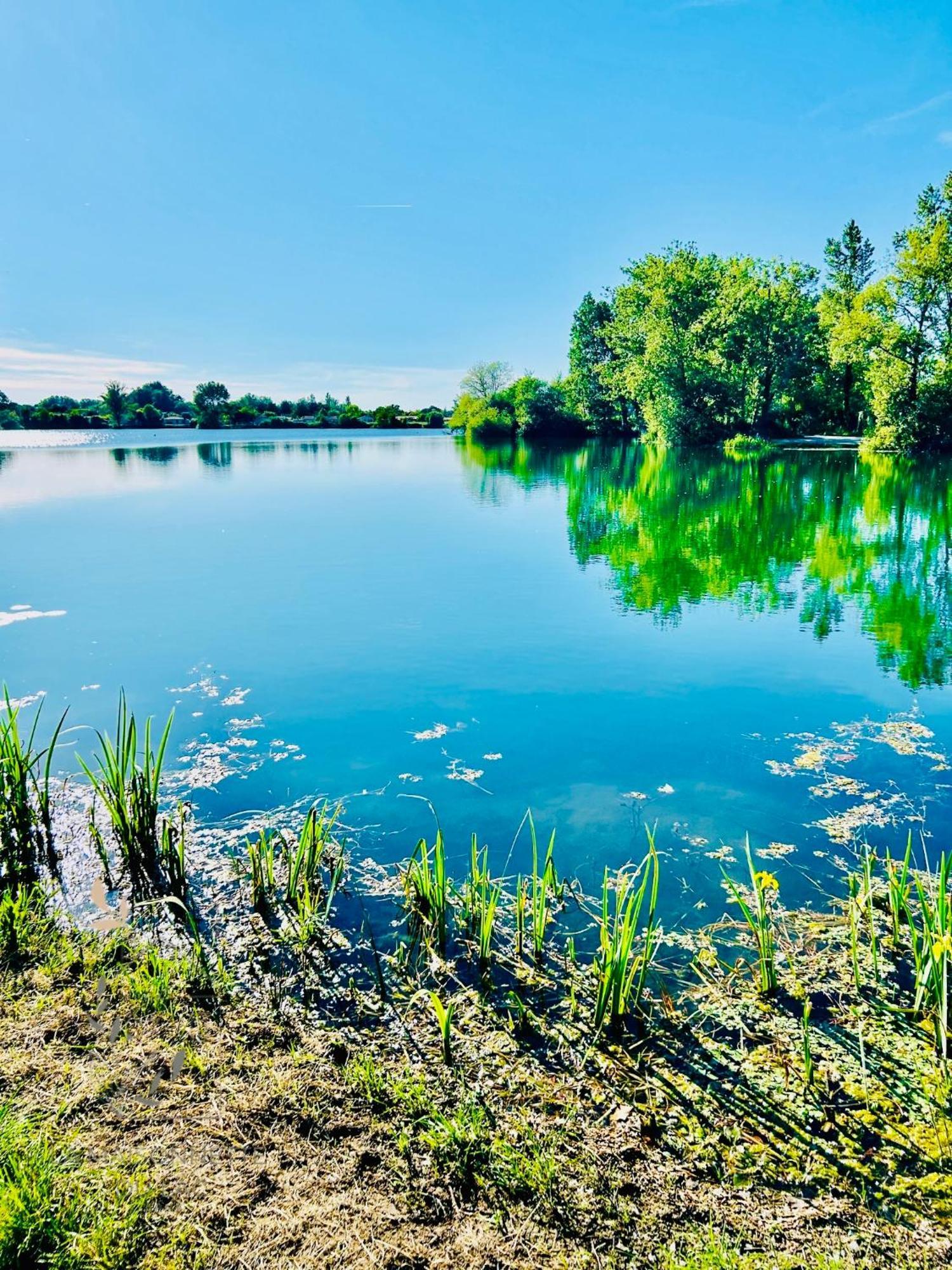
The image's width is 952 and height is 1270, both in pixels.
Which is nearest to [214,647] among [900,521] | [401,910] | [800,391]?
[401,910]

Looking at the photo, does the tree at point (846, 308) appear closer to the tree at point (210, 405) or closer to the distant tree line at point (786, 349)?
the distant tree line at point (786, 349)

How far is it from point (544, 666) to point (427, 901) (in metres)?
6.23

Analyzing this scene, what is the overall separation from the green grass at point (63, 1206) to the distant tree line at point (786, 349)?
54.8m

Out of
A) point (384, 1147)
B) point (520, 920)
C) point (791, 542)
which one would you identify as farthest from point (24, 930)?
point (791, 542)

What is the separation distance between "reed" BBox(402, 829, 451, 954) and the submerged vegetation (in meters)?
0.03

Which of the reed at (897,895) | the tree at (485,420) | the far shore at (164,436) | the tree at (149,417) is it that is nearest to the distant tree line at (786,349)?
the tree at (485,420)

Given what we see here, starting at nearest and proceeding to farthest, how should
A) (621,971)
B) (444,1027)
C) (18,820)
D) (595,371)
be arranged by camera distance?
(444,1027) → (621,971) → (18,820) → (595,371)

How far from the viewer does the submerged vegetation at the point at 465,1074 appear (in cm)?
297

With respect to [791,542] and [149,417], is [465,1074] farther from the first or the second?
[149,417]

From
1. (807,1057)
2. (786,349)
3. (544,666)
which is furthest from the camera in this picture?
(786,349)

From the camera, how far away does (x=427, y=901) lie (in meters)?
5.14

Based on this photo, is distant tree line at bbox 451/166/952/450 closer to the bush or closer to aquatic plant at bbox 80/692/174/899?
the bush

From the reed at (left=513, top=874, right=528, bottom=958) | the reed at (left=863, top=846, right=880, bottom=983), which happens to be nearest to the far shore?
the reed at (left=513, top=874, right=528, bottom=958)

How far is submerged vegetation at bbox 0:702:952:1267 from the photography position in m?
2.97
